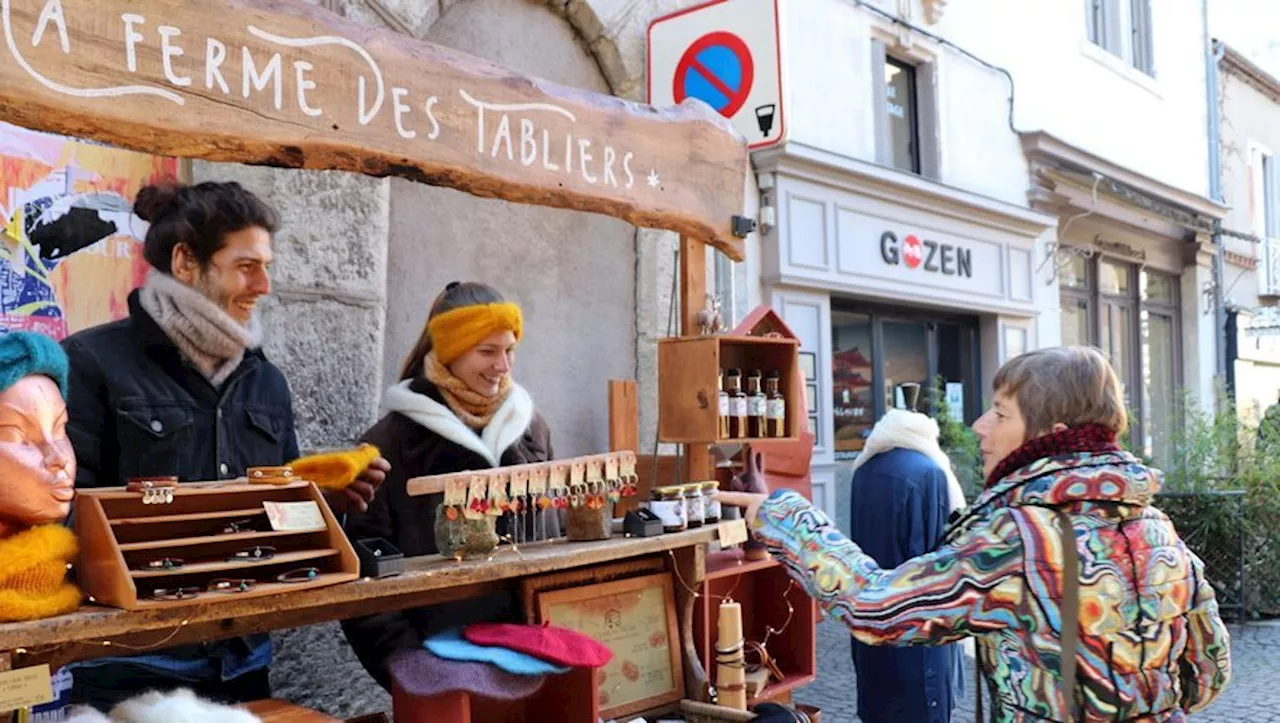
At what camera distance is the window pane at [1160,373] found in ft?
41.3

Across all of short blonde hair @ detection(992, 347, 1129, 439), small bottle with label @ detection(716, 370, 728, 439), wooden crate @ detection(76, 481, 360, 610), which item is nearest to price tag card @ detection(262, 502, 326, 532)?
wooden crate @ detection(76, 481, 360, 610)

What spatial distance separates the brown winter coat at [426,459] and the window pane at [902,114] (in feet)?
21.9

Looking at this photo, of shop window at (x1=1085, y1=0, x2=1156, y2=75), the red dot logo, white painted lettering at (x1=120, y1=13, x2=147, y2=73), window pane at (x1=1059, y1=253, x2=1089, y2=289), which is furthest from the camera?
shop window at (x1=1085, y1=0, x2=1156, y2=75)

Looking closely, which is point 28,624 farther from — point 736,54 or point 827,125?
point 827,125

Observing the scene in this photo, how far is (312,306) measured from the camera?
4.08 metres

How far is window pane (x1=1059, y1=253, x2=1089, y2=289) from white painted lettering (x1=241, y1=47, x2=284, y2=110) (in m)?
9.92

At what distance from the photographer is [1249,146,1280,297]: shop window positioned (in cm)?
1480

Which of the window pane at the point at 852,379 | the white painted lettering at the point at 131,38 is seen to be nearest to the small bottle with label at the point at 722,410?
the white painted lettering at the point at 131,38

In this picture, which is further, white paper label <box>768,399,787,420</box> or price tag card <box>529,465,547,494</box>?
white paper label <box>768,399,787,420</box>

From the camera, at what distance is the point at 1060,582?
6.21 feet

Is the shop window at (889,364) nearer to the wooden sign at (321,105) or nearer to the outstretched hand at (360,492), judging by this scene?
the wooden sign at (321,105)

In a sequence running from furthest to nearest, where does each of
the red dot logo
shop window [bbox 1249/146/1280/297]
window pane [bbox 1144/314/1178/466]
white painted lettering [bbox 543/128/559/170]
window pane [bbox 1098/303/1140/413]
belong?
shop window [bbox 1249/146/1280/297]
window pane [bbox 1144/314/1178/466]
window pane [bbox 1098/303/1140/413]
the red dot logo
white painted lettering [bbox 543/128/559/170]

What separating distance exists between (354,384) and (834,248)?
412cm

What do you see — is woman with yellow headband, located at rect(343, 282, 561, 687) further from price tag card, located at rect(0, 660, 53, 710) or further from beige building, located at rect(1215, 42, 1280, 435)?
beige building, located at rect(1215, 42, 1280, 435)
